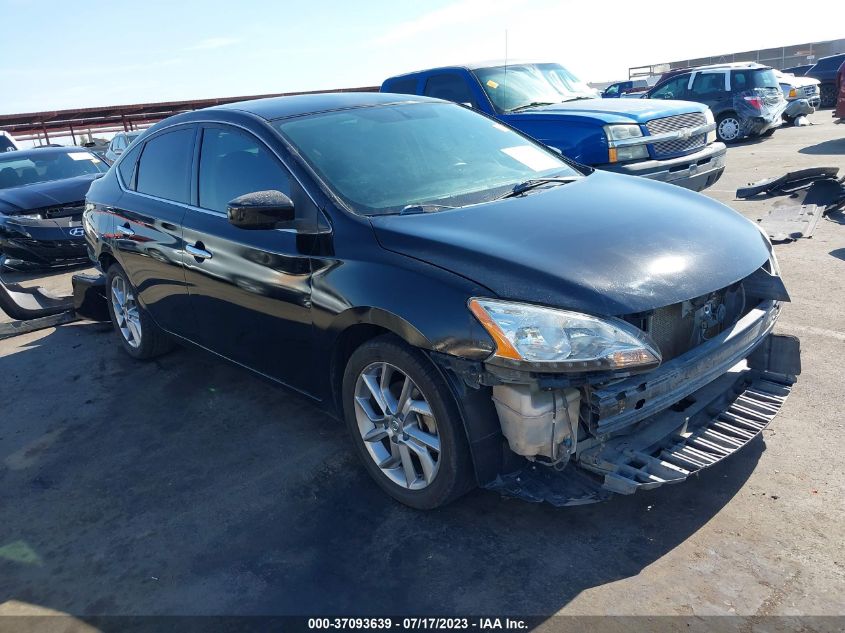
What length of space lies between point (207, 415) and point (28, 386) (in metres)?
1.79

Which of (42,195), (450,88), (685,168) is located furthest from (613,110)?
(42,195)

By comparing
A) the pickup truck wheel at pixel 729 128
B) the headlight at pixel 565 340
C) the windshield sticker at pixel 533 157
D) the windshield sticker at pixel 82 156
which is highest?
the windshield sticker at pixel 533 157

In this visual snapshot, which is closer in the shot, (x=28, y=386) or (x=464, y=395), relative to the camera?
(x=464, y=395)

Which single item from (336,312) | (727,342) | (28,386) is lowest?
(28,386)

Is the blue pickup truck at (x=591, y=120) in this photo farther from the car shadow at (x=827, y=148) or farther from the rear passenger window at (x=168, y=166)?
the car shadow at (x=827, y=148)

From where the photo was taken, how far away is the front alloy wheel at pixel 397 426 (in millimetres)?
3016

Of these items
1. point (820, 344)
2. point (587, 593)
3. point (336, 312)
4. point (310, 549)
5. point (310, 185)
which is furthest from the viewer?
point (820, 344)

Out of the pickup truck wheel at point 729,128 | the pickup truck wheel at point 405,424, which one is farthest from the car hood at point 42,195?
the pickup truck wheel at point 729,128

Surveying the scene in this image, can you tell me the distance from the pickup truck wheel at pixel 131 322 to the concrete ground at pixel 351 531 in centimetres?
89

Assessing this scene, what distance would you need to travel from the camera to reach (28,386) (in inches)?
207

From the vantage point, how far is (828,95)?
23141 mm

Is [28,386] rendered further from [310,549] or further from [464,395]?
[464,395]

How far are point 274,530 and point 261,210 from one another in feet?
4.79

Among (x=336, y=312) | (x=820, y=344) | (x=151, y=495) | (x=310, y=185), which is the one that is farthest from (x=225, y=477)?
(x=820, y=344)
